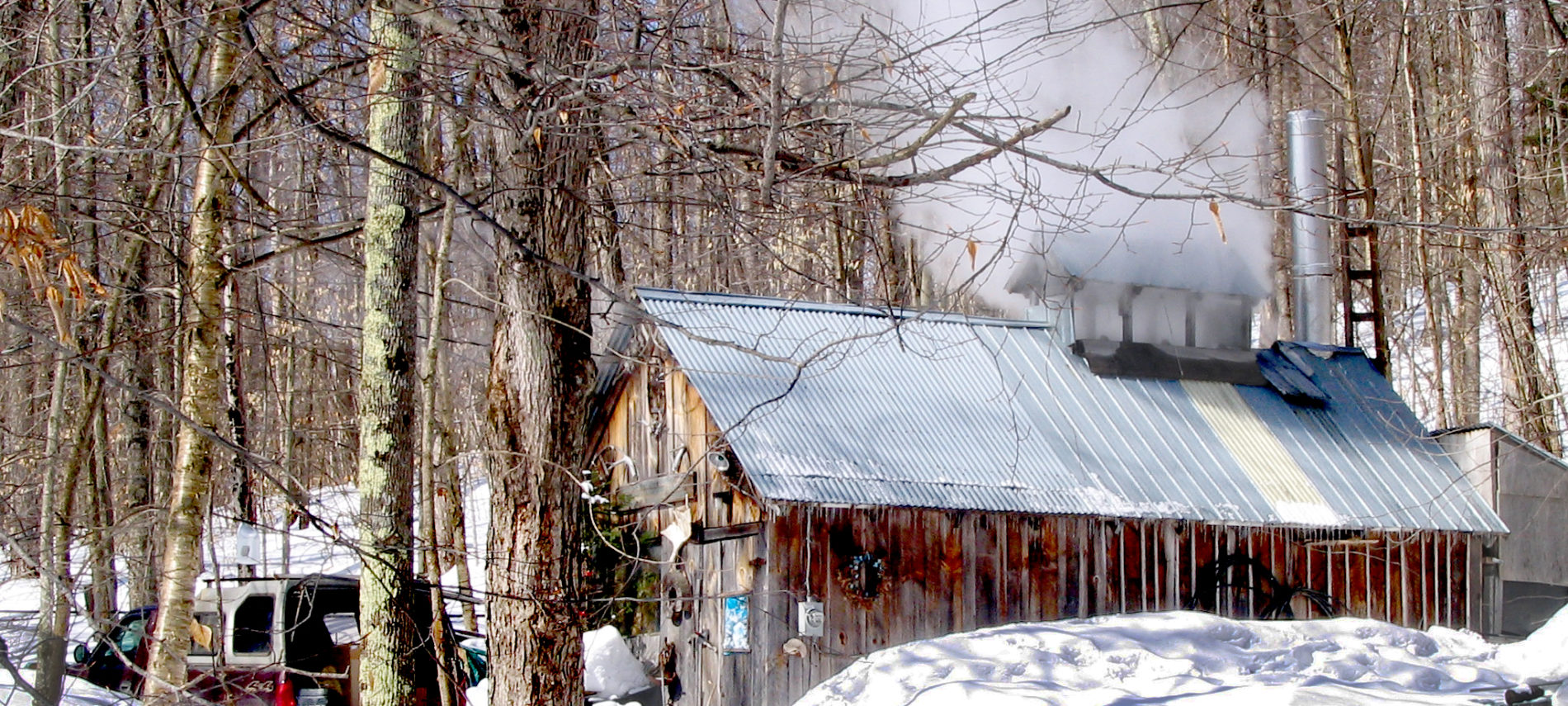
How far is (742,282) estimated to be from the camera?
28.0 m

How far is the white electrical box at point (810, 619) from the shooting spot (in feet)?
40.2

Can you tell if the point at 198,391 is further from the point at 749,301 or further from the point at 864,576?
the point at 749,301

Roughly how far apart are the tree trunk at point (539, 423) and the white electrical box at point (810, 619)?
19.6 ft

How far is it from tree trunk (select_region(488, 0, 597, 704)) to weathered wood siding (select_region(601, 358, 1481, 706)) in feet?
16.9

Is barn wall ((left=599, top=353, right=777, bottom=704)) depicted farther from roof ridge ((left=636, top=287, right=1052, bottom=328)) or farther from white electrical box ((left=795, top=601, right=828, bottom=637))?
roof ridge ((left=636, top=287, right=1052, bottom=328))

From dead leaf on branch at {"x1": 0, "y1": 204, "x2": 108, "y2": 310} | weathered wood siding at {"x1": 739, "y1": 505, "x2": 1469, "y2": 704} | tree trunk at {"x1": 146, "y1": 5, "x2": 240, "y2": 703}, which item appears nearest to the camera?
dead leaf on branch at {"x1": 0, "y1": 204, "x2": 108, "y2": 310}

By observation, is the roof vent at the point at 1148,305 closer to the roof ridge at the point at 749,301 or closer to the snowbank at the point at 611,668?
the roof ridge at the point at 749,301

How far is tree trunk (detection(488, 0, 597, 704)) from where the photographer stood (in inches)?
247

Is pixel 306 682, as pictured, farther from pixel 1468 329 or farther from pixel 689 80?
pixel 1468 329

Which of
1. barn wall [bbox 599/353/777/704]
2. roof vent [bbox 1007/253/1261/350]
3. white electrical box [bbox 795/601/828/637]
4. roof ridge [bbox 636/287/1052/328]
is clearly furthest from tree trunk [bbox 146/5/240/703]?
roof vent [bbox 1007/253/1261/350]

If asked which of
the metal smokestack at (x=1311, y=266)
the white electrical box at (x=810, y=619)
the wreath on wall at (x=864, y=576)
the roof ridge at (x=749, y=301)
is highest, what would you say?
the metal smokestack at (x=1311, y=266)

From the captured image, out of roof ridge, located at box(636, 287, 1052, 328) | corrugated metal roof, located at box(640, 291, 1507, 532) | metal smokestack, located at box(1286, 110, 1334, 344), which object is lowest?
corrugated metal roof, located at box(640, 291, 1507, 532)

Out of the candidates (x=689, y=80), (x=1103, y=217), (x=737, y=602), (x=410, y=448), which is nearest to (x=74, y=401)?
(x=737, y=602)

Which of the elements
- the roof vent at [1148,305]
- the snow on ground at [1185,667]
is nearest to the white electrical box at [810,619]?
the snow on ground at [1185,667]
